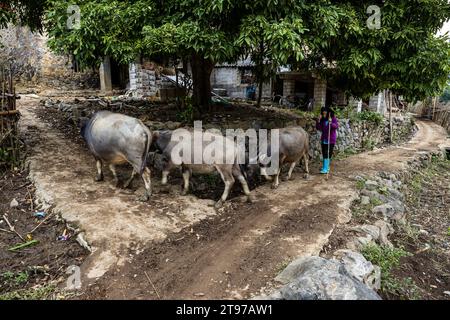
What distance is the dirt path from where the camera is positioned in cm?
402

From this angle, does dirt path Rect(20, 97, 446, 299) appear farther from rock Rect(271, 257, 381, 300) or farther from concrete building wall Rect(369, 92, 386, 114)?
concrete building wall Rect(369, 92, 386, 114)

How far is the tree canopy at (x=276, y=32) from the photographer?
589 cm

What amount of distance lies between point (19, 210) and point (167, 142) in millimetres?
2739

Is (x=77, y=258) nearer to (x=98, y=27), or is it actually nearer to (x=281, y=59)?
(x=98, y=27)

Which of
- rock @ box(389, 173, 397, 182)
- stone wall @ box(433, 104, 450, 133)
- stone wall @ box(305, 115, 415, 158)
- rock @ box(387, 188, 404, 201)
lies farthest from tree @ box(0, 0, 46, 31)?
stone wall @ box(433, 104, 450, 133)

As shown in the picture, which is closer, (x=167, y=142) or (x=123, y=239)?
(x=123, y=239)

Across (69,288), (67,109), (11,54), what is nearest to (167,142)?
(69,288)

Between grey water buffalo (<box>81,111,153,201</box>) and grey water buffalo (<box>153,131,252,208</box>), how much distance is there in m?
0.37

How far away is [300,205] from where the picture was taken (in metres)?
6.55

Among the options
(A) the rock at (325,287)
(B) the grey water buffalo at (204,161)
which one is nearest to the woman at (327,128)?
(B) the grey water buffalo at (204,161)

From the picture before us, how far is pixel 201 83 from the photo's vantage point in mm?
10477

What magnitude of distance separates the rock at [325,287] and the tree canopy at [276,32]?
3.50 m

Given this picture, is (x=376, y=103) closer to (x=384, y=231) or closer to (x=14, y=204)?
(x=384, y=231)

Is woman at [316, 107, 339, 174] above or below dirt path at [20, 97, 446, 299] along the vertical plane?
above
